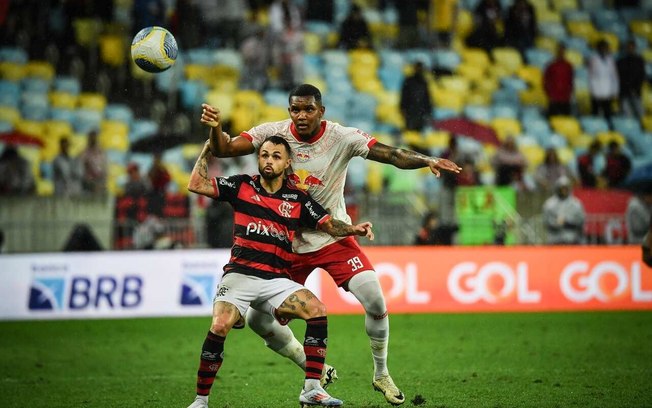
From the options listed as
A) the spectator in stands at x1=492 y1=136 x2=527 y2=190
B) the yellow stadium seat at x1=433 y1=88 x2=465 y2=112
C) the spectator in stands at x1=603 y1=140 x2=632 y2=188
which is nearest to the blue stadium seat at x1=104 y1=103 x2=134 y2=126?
the yellow stadium seat at x1=433 y1=88 x2=465 y2=112

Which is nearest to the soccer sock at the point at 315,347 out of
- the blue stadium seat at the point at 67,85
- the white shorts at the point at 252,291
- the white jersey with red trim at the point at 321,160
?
the white shorts at the point at 252,291

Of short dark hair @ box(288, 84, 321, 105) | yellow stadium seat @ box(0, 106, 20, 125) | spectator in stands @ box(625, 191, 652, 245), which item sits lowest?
spectator in stands @ box(625, 191, 652, 245)

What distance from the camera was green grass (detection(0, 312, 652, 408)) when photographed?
8680 mm

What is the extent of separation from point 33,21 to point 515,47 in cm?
1046

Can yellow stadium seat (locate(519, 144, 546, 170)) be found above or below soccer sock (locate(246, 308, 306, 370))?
above

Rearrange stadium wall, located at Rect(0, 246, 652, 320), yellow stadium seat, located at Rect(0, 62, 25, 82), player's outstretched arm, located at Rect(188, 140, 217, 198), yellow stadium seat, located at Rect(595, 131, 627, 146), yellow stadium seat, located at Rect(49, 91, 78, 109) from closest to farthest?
player's outstretched arm, located at Rect(188, 140, 217, 198)
stadium wall, located at Rect(0, 246, 652, 320)
yellow stadium seat, located at Rect(49, 91, 78, 109)
yellow stadium seat, located at Rect(0, 62, 25, 82)
yellow stadium seat, located at Rect(595, 131, 627, 146)

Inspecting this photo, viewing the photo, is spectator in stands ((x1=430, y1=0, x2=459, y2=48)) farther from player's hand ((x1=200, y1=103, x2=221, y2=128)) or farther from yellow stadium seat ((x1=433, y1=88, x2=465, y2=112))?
player's hand ((x1=200, y1=103, x2=221, y2=128))

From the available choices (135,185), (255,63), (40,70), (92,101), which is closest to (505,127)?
(255,63)

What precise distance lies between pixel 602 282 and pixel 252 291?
9647 millimetres

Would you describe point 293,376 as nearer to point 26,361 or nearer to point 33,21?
point 26,361

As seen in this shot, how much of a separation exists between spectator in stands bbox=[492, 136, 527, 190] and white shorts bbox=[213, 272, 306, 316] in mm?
11886

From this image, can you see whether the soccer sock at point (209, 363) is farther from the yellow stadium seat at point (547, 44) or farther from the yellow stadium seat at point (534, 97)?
the yellow stadium seat at point (547, 44)

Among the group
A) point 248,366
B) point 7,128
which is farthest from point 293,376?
point 7,128

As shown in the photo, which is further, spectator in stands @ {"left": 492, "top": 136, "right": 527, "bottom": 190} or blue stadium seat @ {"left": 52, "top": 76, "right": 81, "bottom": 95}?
blue stadium seat @ {"left": 52, "top": 76, "right": 81, "bottom": 95}
